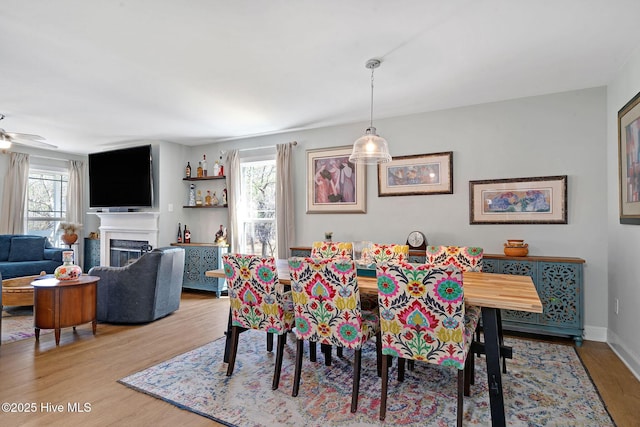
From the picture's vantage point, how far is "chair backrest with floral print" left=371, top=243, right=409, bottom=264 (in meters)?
3.35

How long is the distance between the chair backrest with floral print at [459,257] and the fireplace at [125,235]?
4.55 m

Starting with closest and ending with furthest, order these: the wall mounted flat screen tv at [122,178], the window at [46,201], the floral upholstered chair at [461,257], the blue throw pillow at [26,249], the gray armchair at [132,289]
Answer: the floral upholstered chair at [461,257]
the gray armchair at [132,289]
the blue throw pillow at [26,249]
the wall mounted flat screen tv at [122,178]
the window at [46,201]

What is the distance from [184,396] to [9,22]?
8.91ft

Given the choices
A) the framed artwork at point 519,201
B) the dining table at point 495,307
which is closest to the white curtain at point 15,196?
the dining table at point 495,307

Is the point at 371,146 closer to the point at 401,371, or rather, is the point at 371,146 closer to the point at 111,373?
the point at 401,371

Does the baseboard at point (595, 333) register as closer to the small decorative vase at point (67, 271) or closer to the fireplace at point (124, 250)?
the small decorative vase at point (67, 271)

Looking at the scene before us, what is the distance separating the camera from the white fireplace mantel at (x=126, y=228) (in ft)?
19.1

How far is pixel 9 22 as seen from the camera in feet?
7.52

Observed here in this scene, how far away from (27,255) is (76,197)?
174 cm

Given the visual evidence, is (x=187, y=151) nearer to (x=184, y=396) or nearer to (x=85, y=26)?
(x=85, y=26)

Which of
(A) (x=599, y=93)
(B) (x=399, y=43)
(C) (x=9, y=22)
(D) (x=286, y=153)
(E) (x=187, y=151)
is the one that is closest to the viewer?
(C) (x=9, y=22)

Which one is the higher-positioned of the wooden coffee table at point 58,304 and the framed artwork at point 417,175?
the framed artwork at point 417,175

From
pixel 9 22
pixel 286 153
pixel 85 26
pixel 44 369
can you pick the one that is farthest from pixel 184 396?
pixel 286 153

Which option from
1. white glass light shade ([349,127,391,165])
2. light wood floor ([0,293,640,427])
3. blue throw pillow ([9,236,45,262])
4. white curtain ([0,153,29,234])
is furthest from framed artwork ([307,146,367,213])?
white curtain ([0,153,29,234])
